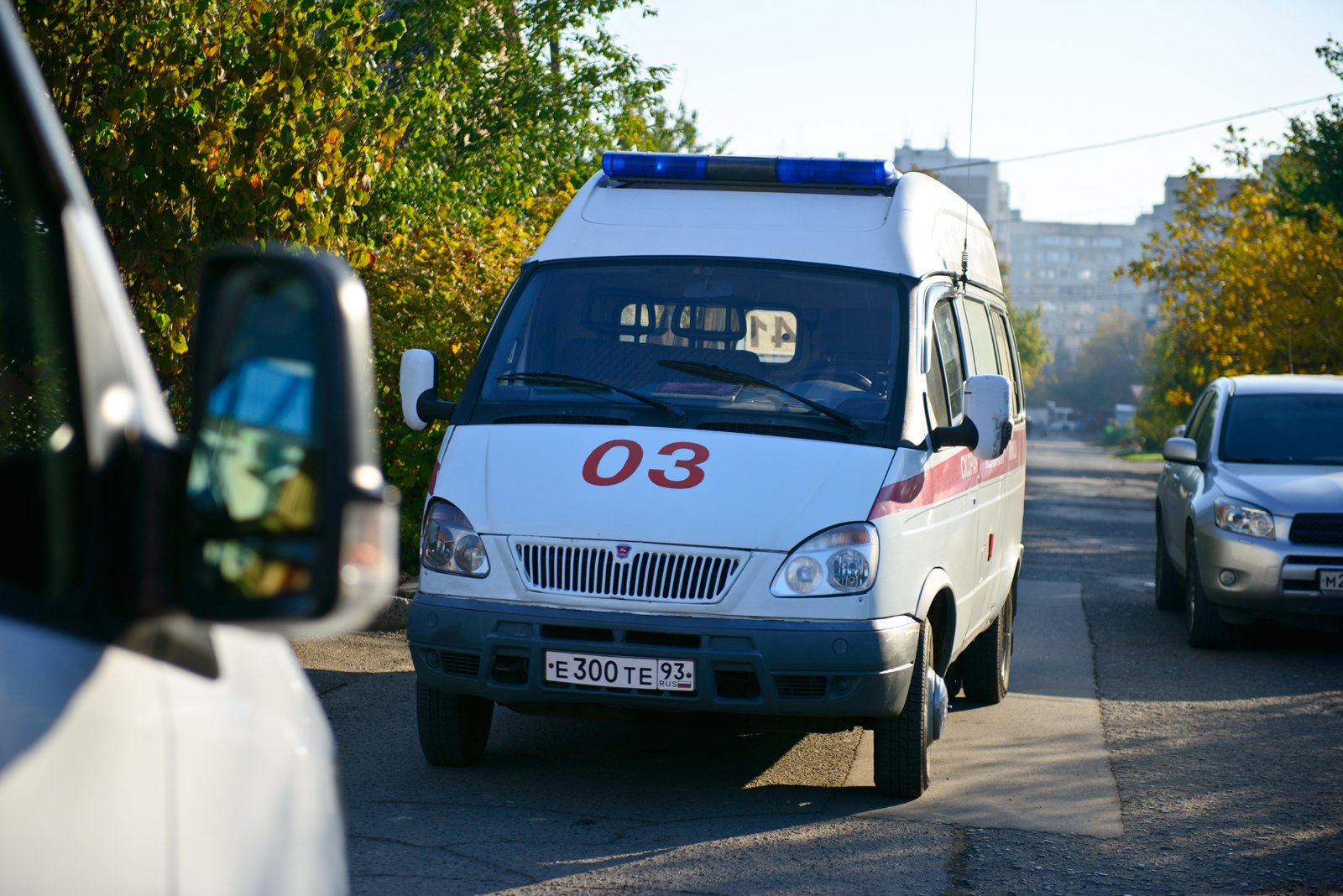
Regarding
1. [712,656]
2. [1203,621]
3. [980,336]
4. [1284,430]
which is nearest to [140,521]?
[712,656]

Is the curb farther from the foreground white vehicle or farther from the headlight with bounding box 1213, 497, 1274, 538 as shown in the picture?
the foreground white vehicle

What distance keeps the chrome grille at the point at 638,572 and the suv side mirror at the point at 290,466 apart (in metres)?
3.81

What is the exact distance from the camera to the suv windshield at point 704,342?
591 centimetres

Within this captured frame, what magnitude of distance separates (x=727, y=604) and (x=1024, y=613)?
6.97m

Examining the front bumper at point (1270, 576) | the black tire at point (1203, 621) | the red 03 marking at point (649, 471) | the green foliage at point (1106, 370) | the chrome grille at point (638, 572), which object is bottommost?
the green foliage at point (1106, 370)

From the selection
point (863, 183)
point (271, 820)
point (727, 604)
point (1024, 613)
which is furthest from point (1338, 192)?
point (271, 820)

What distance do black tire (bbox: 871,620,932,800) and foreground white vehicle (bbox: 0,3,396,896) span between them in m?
4.24

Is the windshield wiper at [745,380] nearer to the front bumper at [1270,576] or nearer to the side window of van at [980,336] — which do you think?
the side window of van at [980,336]

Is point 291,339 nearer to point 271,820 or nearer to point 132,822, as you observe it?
point 132,822

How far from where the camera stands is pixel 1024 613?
464 inches

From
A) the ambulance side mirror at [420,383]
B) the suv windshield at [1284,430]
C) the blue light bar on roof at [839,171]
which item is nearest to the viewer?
the ambulance side mirror at [420,383]

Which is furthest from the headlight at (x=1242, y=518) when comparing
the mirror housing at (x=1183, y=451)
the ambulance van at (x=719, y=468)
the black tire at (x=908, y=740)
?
the black tire at (x=908, y=740)

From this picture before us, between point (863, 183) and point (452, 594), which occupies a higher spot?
point (863, 183)

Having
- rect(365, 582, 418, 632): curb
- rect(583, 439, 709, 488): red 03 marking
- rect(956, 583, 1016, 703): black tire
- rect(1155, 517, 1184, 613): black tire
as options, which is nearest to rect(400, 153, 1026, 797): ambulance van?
rect(583, 439, 709, 488): red 03 marking
